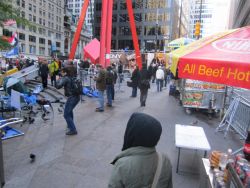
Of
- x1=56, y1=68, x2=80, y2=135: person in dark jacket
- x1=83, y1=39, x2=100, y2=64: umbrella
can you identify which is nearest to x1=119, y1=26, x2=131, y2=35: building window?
x1=83, y1=39, x2=100, y2=64: umbrella

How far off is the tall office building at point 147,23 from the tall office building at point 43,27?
63.5 ft

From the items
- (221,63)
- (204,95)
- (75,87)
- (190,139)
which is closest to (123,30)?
(204,95)

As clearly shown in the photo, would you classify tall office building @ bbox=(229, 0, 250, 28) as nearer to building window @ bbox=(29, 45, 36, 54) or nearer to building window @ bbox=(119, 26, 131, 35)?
building window @ bbox=(119, 26, 131, 35)

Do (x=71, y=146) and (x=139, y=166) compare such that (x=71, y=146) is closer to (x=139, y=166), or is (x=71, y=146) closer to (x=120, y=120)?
(x=120, y=120)

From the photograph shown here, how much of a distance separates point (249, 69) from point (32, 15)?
8638 centimetres

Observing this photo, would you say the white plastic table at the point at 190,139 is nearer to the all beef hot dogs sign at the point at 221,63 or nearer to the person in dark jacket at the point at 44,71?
the all beef hot dogs sign at the point at 221,63

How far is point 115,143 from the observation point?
6.19m

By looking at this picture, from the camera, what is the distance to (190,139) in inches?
186

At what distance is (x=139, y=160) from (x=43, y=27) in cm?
8027

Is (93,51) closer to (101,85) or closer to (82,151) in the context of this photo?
(101,85)

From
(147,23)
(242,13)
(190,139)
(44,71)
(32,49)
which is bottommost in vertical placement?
(190,139)

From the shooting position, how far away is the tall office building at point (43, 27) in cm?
7239

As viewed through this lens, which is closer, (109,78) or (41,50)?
(109,78)

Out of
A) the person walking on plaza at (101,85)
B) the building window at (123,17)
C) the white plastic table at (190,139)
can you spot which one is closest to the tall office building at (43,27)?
the building window at (123,17)
